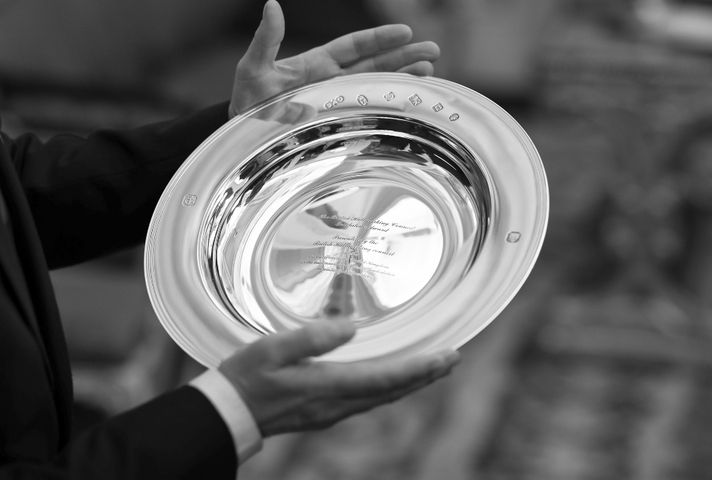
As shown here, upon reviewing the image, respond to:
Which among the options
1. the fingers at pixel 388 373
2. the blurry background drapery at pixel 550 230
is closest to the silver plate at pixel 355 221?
the fingers at pixel 388 373

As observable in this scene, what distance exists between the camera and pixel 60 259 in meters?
0.79

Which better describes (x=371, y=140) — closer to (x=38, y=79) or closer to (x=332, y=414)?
(x=332, y=414)

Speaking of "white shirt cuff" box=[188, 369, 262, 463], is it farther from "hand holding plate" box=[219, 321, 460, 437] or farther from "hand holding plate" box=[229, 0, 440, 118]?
"hand holding plate" box=[229, 0, 440, 118]

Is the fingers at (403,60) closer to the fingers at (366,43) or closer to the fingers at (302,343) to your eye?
the fingers at (366,43)

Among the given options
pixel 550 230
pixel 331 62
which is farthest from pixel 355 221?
pixel 550 230

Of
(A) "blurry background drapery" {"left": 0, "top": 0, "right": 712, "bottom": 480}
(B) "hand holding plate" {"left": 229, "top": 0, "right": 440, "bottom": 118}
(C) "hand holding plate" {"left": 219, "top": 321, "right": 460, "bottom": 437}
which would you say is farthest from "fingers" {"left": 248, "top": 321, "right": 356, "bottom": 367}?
(A) "blurry background drapery" {"left": 0, "top": 0, "right": 712, "bottom": 480}

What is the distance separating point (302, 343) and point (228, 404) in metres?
0.08

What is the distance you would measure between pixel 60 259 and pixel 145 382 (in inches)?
34.5

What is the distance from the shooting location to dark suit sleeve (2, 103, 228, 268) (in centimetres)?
76

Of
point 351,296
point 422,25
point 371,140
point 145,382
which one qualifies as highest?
point 422,25

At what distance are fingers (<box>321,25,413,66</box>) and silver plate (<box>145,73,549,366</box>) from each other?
40 mm

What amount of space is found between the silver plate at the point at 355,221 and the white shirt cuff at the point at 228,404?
3cm

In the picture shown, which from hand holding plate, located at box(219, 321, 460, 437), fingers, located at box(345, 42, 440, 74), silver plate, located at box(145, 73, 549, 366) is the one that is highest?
fingers, located at box(345, 42, 440, 74)

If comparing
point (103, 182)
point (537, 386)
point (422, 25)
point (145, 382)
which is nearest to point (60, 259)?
point (103, 182)
